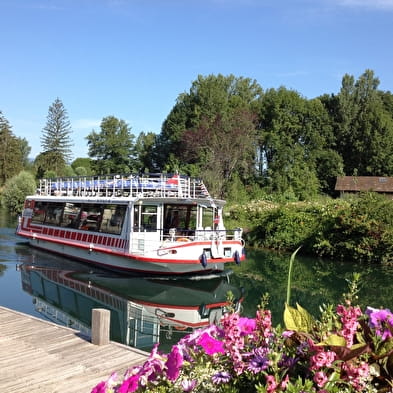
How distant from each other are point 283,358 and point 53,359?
16.6 ft

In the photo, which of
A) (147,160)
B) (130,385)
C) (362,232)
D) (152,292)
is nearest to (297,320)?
(130,385)

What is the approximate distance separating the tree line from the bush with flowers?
3731 cm

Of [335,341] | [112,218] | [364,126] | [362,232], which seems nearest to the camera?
[335,341]

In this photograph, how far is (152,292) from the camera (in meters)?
16.1

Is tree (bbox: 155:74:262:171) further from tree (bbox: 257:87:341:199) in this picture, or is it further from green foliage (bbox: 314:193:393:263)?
green foliage (bbox: 314:193:393:263)

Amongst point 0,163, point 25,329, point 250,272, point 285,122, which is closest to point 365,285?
point 250,272

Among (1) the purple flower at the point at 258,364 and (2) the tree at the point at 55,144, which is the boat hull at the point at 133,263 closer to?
(1) the purple flower at the point at 258,364

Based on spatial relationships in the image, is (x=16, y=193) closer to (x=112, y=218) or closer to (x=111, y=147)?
(x=111, y=147)

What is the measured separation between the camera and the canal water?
41.1 feet

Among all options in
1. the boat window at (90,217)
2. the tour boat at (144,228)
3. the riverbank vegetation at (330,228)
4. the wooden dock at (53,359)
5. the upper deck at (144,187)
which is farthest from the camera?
the riverbank vegetation at (330,228)

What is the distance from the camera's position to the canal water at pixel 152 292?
12.5m

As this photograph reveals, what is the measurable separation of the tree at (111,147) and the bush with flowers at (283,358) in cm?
6710

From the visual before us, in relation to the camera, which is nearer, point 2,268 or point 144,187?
point 144,187

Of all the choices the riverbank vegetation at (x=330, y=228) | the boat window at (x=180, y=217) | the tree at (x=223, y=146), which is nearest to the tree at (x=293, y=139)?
the tree at (x=223, y=146)
